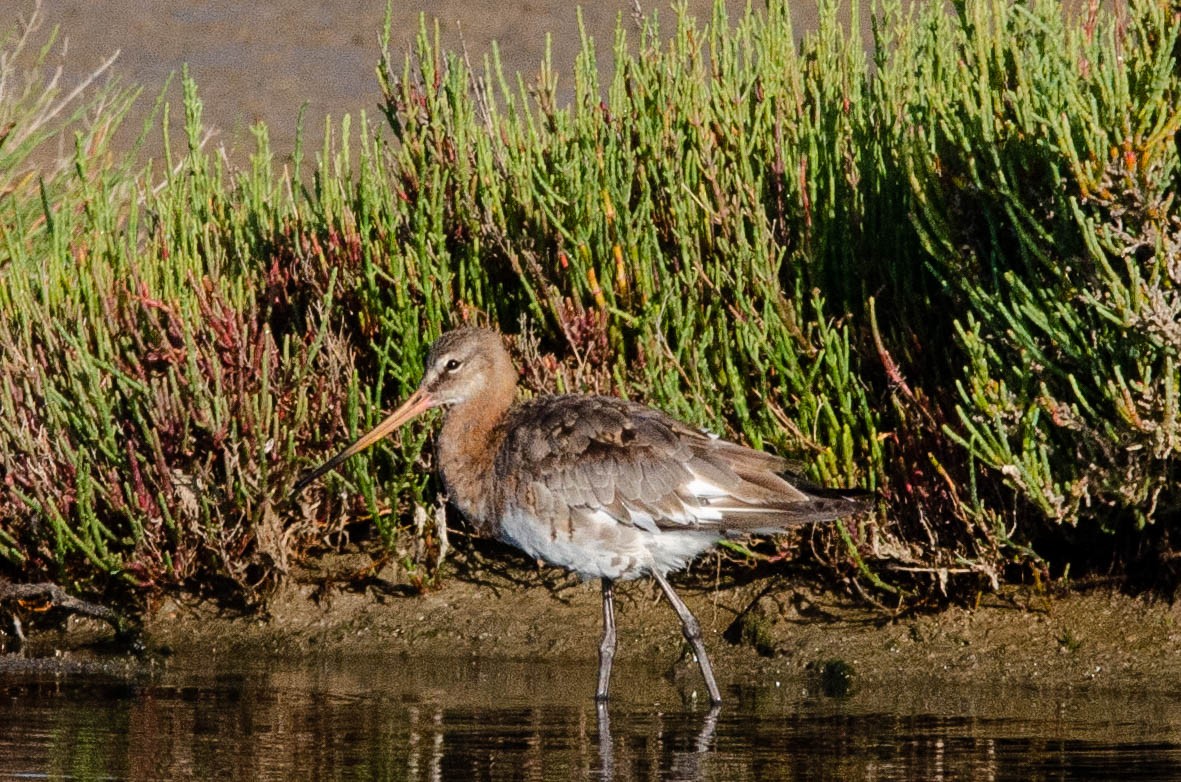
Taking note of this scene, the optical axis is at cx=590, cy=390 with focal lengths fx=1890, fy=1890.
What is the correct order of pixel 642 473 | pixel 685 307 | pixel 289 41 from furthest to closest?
pixel 289 41 → pixel 685 307 → pixel 642 473

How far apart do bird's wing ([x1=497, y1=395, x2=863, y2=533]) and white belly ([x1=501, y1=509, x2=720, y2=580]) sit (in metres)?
0.05

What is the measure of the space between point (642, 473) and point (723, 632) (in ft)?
3.66

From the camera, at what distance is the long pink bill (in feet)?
24.6

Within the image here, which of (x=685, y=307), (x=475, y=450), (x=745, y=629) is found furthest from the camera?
(x=685, y=307)

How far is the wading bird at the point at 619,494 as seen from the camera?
702cm

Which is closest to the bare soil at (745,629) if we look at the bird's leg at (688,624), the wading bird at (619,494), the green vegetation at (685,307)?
the green vegetation at (685,307)

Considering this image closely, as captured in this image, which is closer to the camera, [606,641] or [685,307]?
[606,641]

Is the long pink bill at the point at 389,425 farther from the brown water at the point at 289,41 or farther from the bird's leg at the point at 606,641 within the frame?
the brown water at the point at 289,41

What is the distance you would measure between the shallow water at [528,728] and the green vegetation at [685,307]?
2.35 feet

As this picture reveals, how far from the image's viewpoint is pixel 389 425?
759cm

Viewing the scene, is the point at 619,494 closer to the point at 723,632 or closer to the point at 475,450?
the point at 475,450

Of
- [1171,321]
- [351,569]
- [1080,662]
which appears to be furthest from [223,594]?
[1171,321]

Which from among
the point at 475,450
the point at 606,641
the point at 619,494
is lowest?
the point at 606,641

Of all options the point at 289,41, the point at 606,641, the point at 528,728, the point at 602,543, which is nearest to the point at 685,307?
the point at 602,543
